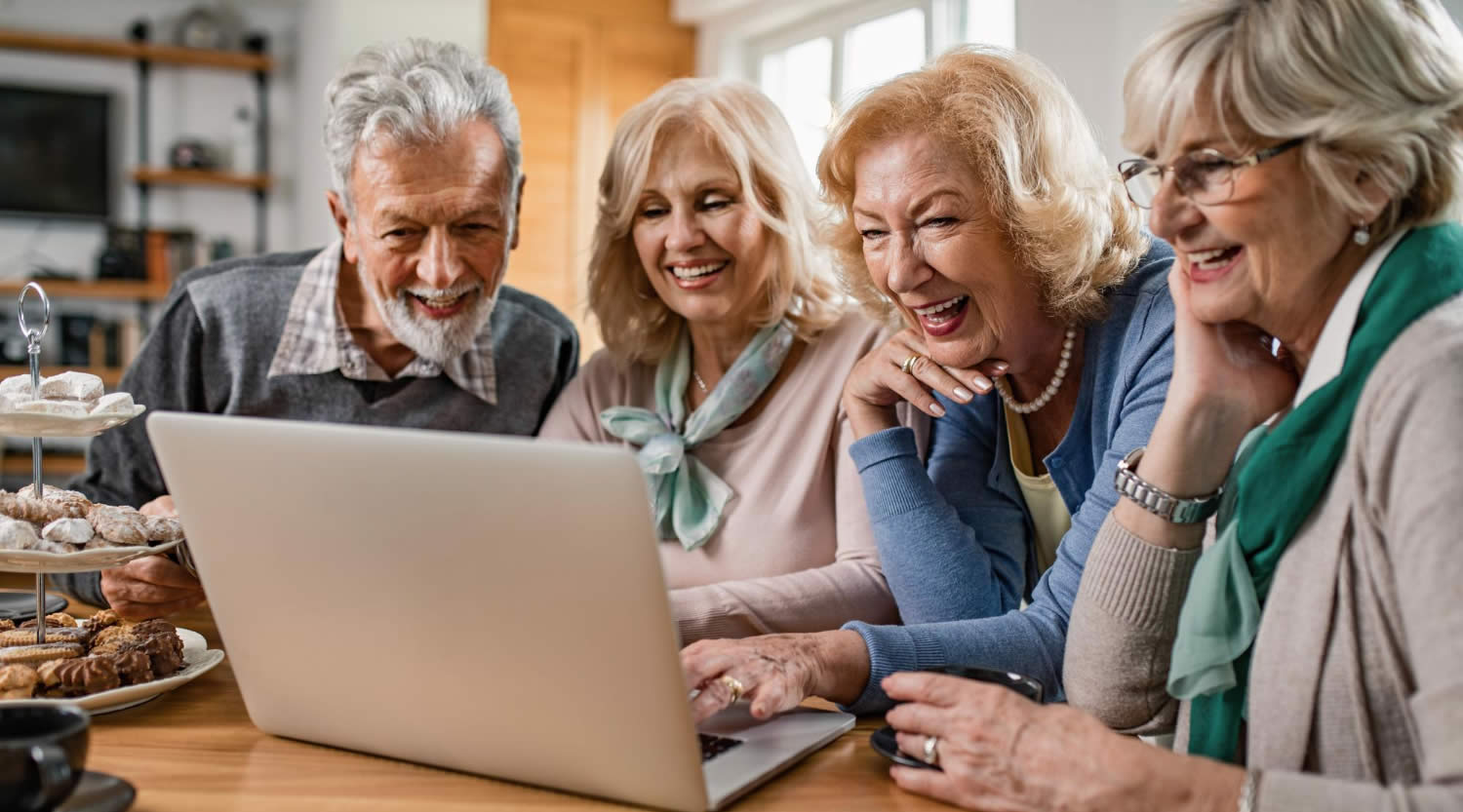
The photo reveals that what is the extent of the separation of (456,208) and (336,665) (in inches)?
39.7

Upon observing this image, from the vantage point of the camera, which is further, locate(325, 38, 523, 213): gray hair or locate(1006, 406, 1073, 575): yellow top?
locate(325, 38, 523, 213): gray hair

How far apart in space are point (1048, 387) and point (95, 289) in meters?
5.31

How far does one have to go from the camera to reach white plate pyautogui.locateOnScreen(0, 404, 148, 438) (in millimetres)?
1139

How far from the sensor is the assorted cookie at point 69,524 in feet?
3.70

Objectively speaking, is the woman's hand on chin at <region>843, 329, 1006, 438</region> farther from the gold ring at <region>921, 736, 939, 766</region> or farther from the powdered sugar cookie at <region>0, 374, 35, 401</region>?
the powdered sugar cookie at <region>0, 374, 35, 401</region>

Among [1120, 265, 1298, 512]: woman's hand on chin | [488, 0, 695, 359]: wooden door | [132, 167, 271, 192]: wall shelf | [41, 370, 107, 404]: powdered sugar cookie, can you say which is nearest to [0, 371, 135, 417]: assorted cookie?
[41, 370, 107, 404]: powdered sugar cookie

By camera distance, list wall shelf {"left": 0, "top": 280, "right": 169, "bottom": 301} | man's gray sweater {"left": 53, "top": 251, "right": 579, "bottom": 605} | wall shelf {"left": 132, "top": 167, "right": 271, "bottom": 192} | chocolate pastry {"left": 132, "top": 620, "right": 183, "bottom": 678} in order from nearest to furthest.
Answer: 1. chocolate pastry {"left": 132, "top": 620, "right": 183, "bottom": 678}
2. man's gray sweater {"left": 53, "top": 251, "right": 579, "bottom": 605}
3. wall shelf {"left": 0, "top": 280, "right": 169, "bottom": 301}
4. wall shelf {"left": 132, "top": 167, "right": 271, "bottom": 192}

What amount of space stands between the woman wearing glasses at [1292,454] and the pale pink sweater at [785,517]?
1.54ft

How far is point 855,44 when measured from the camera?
530cm

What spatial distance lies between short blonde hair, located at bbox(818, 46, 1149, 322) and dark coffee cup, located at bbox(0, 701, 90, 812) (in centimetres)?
107

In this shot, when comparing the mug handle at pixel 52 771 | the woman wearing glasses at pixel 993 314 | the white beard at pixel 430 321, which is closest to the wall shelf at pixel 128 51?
the white beard at pixel 430 321

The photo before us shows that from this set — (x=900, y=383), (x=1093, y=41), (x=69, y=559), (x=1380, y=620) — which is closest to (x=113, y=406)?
(x=69, y=559)

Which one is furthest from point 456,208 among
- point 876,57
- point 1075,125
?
point 876,57

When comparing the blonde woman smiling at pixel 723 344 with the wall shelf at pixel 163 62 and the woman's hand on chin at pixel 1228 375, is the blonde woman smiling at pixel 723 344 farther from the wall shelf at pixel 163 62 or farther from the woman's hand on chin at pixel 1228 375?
the wall shelf at pixel 163 62
